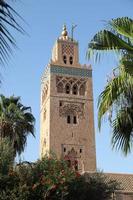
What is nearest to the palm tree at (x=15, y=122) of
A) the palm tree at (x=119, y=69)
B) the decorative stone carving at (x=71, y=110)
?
the palm tree at (x=119, y=69)

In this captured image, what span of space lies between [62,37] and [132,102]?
156 ft

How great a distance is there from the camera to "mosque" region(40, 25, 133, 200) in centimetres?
4631

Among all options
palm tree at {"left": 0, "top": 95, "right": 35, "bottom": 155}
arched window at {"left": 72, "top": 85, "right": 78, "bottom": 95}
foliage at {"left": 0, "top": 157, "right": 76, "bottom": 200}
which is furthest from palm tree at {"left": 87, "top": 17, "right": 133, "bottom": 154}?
arched window at {"left": 72, "top": 85, "right": 78, "bottom": 95}

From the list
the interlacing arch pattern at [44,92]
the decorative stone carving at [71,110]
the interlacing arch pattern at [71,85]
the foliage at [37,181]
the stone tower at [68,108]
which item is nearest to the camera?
the foliage at [37,181]

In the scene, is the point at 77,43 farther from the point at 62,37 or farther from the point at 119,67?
the point at 119,67

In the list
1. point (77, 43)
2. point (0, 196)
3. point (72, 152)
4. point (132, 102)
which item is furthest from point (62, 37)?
point (132, 102)

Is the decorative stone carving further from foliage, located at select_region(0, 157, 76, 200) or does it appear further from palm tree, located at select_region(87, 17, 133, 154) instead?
palm tree, located at select_region(87, 17, 133, 154)

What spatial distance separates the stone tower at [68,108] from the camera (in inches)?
1823

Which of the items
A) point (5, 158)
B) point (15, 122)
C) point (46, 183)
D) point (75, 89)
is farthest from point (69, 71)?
point (46, 183)

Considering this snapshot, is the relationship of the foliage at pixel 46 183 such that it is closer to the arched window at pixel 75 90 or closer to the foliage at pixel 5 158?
the foliage at pixel 5 158

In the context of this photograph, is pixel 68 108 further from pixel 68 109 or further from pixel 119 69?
pixel 119 69

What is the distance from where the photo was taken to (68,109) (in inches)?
1897

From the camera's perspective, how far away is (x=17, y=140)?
23203 millimetres

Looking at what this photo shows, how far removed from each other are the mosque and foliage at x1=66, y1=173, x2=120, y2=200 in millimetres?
25512
